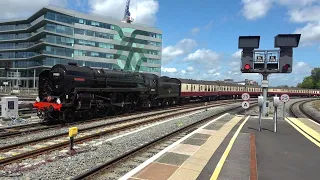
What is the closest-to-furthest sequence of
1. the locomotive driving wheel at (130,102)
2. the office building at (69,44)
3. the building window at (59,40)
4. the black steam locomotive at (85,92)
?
the black steam locomotive at (85,92) < the locomotive driving wheel at (130,102) < the building window at (59,40) < the office building at (69,44)

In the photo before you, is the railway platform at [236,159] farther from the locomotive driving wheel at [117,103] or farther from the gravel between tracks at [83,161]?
the locomotive driving wheel at [117,103]

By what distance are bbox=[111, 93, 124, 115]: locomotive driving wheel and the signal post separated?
10167 mm

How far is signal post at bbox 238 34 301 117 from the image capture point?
2170cm

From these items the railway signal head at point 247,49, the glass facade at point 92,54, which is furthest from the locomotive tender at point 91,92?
the glass facade at point 92,54

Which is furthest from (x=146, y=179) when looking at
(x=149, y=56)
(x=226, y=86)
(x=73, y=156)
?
(x=149, y=56)

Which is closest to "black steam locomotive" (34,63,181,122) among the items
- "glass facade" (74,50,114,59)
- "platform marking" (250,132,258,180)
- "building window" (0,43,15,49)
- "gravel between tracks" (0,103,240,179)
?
"gravel between tracks" (0,103,240,179)

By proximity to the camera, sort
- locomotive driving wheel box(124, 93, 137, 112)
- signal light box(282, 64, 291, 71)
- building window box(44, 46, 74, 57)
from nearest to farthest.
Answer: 1. signal light box(282, 64, 291, 71)
2. locomotive driving wheel box(124, 93, 137, 112)
3. building window box(44, 46, 74, 57)

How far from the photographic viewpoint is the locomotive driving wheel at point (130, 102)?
23.0m

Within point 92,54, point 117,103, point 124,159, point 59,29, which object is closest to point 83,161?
point 124,159

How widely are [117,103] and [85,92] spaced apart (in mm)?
4050

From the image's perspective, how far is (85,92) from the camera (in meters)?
17.6

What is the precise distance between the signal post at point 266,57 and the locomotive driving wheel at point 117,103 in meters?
10.2

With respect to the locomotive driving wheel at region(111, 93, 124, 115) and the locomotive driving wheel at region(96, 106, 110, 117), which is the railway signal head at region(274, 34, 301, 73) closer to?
the locomotive driving wheel at region(111, 93, 124, 115)

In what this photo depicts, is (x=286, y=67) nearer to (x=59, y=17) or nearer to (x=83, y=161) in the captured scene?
(x=83, y=161)
